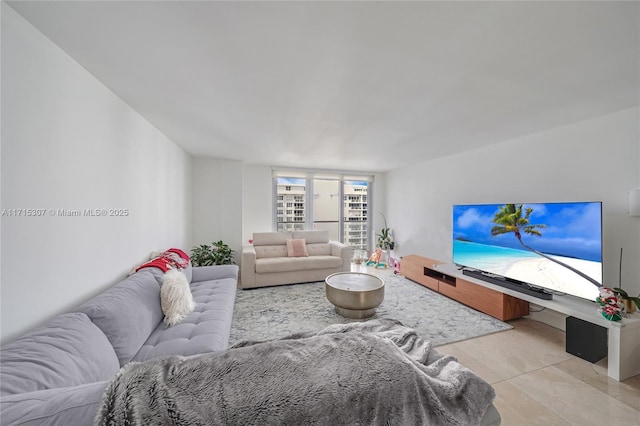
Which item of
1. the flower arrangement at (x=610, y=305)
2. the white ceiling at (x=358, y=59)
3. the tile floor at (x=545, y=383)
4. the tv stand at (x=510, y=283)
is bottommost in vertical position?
the tile floor at (x=545, y=383)

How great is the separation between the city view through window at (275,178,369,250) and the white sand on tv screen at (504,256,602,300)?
353cm

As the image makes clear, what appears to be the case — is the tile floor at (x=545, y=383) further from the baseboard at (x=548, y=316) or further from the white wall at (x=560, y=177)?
the white wall at (x=560, y=177)

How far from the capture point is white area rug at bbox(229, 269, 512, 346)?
7.91 ft

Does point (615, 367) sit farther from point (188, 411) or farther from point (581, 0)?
point (188, 411)

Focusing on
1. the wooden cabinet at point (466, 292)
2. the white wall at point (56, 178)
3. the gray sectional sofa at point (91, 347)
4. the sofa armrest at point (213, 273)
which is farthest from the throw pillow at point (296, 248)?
the white wall at point (56, 178)

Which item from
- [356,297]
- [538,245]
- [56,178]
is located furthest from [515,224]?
[56,178]

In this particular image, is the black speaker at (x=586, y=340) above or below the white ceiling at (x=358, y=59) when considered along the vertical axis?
below

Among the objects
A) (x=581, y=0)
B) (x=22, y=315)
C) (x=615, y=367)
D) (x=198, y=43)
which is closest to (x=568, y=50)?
(x=581, y=0)

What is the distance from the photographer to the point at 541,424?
141cm

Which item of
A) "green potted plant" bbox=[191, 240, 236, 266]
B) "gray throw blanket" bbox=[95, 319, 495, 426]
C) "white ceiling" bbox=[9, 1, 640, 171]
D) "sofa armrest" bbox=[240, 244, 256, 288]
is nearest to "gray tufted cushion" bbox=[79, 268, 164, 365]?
"gray throw blanket" bbox=[95, 319, 495, 426]

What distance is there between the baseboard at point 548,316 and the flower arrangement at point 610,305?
729 millimetres

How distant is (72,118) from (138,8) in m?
0.88

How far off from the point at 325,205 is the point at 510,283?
3.79 metres

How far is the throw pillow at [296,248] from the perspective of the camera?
14.1 feet
